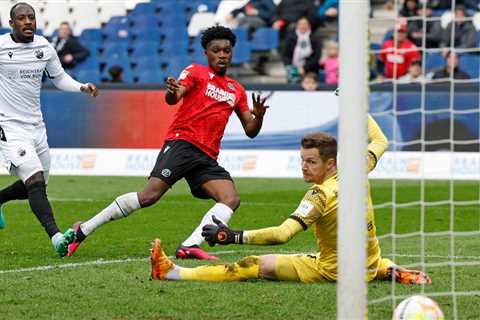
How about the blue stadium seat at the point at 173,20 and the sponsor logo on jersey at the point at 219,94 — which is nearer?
the sponsor logo on jersey at the point at 219,94

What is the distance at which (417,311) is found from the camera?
6.48m

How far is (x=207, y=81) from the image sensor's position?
34.7 ft

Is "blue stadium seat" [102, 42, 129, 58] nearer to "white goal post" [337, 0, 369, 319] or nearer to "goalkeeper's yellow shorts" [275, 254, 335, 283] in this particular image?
"goalkeeper's yellow shorts" [275, 254, 335, 283]

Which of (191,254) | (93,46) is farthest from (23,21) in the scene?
(93,46)

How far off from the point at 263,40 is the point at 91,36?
3779mm

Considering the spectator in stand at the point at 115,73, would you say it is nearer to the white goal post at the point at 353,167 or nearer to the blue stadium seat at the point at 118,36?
the blue stadium seat at the point at 118,36

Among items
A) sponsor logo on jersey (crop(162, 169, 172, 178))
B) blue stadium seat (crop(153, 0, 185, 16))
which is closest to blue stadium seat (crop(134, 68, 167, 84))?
blue stadium seat (crop(153, 0, 185, 16))

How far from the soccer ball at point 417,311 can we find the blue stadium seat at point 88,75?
58.5 feet

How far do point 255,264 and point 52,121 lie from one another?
12903 mm

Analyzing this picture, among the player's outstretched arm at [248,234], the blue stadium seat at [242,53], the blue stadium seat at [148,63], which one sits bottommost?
the player's outstretched arm at [248,234]

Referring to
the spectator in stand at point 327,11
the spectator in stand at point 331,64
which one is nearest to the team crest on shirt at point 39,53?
the spectator in stand at point 331,64

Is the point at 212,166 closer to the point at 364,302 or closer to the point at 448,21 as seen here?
the point at 364,302

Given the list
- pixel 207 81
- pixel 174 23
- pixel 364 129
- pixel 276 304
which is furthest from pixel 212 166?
pixel 174 23

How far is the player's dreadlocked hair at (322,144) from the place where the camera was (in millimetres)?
7875
